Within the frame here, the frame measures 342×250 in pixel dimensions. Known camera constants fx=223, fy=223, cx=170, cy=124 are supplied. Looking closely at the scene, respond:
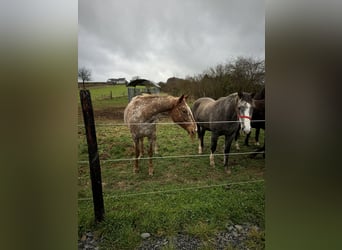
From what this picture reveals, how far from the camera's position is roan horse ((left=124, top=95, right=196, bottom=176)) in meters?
1.28

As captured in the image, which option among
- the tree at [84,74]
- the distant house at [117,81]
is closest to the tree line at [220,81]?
the distant house at [117,81]

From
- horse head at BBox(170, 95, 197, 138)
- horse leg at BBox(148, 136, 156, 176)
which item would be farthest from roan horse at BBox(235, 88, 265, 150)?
horse leg at BBox(148, 136, 156, 176)

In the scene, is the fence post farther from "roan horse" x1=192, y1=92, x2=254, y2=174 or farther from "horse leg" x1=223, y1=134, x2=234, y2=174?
"horse leg" x1=223, y1=134, x2=234, y2=174

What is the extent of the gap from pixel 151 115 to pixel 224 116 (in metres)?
0.45

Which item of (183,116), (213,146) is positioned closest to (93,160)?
(183,116)

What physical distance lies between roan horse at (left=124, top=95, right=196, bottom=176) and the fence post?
225mm

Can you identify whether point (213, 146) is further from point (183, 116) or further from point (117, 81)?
point (117, 81)

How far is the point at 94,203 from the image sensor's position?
110cm

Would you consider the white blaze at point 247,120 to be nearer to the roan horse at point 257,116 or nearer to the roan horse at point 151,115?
the roan horse at point 257,116

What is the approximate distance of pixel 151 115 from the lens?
1.36m
